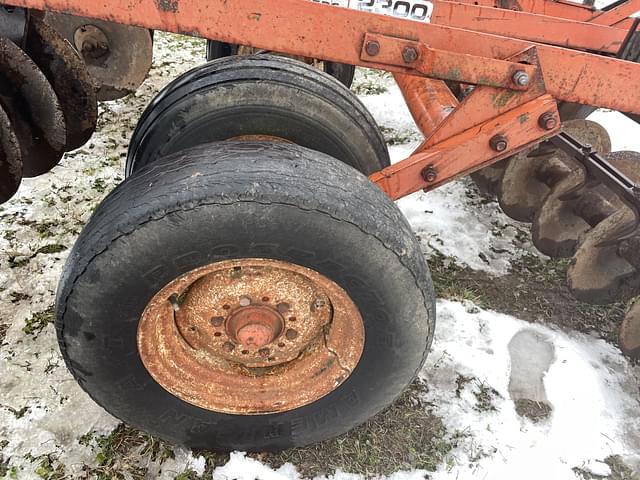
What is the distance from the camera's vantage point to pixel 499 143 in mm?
2172

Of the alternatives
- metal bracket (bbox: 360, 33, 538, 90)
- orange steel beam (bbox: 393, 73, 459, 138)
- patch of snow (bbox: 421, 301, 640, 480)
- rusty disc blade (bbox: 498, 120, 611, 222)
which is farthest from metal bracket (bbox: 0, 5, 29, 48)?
rusty disc blade (bbox: 498, 120, 611, 222)

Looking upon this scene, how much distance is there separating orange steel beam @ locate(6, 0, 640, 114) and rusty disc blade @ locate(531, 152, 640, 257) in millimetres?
1141

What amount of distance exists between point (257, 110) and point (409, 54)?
0.77m

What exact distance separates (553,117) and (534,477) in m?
1.46

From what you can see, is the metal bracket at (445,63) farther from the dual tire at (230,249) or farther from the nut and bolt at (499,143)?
the dual tire at (230,249)

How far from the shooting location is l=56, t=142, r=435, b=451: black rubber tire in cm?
158

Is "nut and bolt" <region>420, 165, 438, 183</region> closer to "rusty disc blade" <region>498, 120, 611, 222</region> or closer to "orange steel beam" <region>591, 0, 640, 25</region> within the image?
"rusty disc blade" <region>498, 120, 611, 222</region>

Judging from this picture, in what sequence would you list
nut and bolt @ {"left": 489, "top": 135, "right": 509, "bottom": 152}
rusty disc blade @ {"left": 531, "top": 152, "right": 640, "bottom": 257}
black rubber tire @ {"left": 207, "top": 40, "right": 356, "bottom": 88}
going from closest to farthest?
nut and bolt @ {"left": 489, "top": 135, "right": 509, "bottom": 152}
rusty disc blade @ {"left": 531, "top": 152, "right": 640, "bottom": 257}
black rubber tire @ {"left": 207, "top": 40, "right": 356, "bottom": 88}

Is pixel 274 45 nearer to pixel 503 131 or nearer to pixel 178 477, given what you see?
pixel 503 131

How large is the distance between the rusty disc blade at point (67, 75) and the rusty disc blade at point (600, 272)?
2.71 metres

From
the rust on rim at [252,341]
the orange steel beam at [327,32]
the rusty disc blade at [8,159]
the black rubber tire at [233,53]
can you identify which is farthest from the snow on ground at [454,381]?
the orange steel beam at [327,32]

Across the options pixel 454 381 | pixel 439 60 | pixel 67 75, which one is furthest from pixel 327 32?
pixel 454 381

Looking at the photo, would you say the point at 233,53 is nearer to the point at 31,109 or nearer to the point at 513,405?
the point at 31,109

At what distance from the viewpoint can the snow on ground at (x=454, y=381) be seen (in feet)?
7.18
